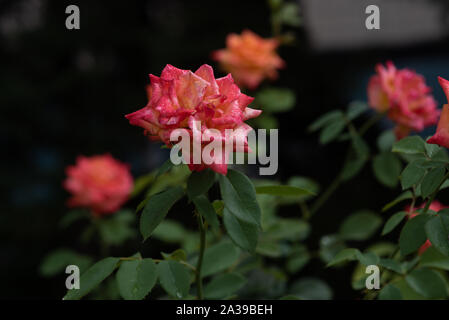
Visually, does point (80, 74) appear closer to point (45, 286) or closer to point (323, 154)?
point (45, 286)

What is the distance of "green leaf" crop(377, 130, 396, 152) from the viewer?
0.83m

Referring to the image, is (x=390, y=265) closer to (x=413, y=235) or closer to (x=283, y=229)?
(x=413, y=235)

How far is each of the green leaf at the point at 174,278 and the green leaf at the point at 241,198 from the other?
10 centimetres

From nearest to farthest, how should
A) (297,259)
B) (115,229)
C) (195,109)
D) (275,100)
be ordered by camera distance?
(195,109) < (297,259) < (115,229) < (275,100)

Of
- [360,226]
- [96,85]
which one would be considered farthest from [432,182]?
[96,85]

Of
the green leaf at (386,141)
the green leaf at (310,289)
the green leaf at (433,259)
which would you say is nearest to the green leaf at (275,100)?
the green leaf at (386,141)

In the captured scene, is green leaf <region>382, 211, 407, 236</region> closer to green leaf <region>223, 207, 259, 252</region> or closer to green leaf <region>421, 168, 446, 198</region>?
green leaf <region>421, 168, 446, 198</region>

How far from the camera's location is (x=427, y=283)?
1.98 feet

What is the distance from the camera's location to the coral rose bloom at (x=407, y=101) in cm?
79

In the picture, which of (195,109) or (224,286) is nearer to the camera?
(195,109)

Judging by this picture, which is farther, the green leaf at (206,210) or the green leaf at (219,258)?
the green leaf at (219,258)

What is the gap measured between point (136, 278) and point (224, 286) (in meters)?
0.17

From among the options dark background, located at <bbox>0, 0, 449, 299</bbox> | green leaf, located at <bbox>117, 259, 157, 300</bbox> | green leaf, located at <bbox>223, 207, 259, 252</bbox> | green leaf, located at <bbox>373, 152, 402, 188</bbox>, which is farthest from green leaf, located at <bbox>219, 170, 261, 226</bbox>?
dark background, located at <bbox>0, 0, 449, 299</bbox>

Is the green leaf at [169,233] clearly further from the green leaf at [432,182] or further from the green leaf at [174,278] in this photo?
the green leaf at [432,182]
